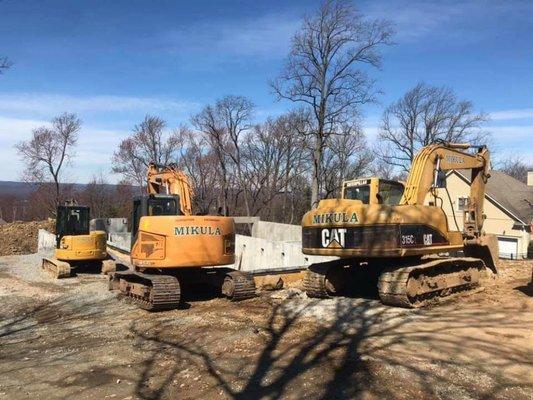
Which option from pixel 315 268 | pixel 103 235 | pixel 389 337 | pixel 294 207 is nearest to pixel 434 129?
pixel 294 207

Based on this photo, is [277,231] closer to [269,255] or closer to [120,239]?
[269,255]

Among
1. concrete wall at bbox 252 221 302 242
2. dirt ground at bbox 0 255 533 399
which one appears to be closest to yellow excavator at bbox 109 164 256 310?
dirt ground at bbox 0 255 533 399

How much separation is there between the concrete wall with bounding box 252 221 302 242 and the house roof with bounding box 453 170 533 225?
15182 millimetres

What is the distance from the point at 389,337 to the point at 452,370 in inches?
62.6

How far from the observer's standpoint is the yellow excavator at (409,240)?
9578 millimetres

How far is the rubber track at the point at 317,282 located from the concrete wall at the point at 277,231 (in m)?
16.2

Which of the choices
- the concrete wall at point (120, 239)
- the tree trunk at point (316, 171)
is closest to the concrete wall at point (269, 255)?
the tree trunk at point (316, 171)

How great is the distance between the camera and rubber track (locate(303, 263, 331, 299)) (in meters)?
11.2

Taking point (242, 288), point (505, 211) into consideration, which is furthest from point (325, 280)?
point (505, 211)

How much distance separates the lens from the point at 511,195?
38531 millimetres

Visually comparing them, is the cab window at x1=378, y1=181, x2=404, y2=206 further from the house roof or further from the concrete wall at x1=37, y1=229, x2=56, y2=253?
the house roof

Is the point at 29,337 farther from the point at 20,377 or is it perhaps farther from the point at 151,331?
the point at 20,377

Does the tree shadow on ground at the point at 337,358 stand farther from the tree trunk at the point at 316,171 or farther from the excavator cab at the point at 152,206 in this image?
the tree trunk at the point at 316,171

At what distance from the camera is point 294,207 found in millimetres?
59406
